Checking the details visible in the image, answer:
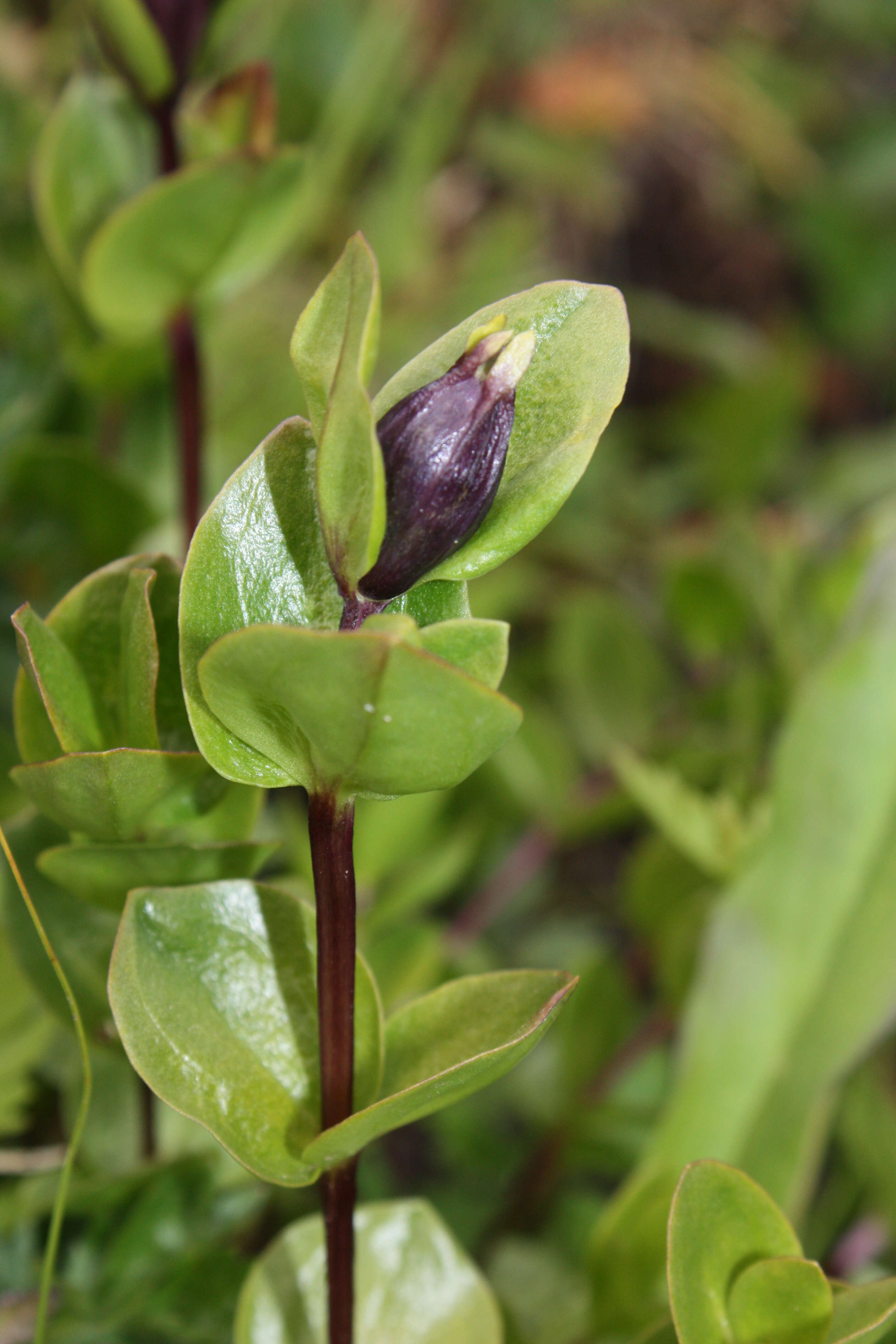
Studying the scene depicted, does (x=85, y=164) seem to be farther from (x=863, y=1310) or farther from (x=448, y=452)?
(x=863, y=1310)

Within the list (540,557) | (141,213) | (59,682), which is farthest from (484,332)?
(540,557)

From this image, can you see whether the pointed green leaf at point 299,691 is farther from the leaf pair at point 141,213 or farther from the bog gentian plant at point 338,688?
the leaf pair at point 141,213

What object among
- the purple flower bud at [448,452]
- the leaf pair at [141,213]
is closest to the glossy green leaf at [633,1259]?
the purple flower bud at [448,452]

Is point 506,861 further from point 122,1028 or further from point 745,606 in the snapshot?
point 122,1028

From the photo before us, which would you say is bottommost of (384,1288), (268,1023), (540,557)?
(540,557)

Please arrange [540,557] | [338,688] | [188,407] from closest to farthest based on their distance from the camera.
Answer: [338,688], [188,407], [540,557]

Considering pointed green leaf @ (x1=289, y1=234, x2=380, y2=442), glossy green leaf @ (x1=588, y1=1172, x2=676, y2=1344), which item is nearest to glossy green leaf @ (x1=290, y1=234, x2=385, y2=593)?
pointed green leaf @ (x1=289, y1=234, x2=380, y2=442)

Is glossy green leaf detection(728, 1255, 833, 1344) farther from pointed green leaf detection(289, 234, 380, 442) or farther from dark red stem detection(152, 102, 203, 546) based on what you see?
dark red stem detection(152, 102, 203, 546)
